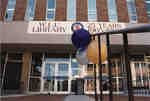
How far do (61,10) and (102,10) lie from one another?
9.85 feet

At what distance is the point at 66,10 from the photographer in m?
A: 9.57

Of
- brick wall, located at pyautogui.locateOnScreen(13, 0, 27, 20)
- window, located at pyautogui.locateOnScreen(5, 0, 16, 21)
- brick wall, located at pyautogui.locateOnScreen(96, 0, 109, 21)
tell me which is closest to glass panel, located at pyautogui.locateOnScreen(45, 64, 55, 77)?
brick wall, located at pyautogui.locateOnScreen(13, 0, 27, 20)

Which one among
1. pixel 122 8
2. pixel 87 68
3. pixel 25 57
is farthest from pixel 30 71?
pixel 122 8

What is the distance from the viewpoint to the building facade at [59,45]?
767 cm

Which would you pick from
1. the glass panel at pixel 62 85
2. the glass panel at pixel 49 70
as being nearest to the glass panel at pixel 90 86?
the glass panel at pixel 62 85

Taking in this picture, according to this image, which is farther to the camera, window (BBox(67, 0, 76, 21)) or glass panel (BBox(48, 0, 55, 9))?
glass panel (BBox(48, 0, 55, 9))

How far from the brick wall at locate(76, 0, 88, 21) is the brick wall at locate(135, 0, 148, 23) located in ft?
12.8

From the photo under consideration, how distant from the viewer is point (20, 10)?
9.62m

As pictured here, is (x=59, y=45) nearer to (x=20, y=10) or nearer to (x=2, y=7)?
(x=20, y=10)

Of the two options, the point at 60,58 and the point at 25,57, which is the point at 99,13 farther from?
the point at 25,57

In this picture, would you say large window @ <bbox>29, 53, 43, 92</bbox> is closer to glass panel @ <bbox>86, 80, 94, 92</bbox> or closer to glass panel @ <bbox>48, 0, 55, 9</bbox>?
glass panel @ <bbox>86, 80, 94, 92</bbox>

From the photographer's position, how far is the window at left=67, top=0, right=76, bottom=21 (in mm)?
9413

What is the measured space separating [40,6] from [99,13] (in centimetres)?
437

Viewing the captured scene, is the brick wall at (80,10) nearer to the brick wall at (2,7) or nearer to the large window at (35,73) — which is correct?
the brick wall at (2,7)
